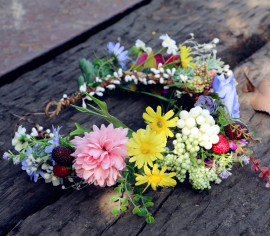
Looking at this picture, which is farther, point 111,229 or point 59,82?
point 59,82

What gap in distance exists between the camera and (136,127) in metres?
1.18

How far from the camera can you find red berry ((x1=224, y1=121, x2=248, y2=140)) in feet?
2.98

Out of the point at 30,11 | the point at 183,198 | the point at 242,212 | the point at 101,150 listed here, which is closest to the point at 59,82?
the point at 101,150

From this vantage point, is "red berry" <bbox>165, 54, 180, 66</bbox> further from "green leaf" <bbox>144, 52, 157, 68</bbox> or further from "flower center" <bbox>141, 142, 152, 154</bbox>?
"flower center" <bbox>141, 142, 152, 154</bbox>

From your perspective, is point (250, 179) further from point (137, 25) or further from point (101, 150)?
point (137, 25)

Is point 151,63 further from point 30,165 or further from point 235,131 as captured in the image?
point 30,165

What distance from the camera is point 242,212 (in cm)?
91

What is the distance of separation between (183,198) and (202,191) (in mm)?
59

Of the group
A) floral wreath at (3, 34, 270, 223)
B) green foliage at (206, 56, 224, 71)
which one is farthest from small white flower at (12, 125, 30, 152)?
green foliage at (206, 56, 224, 71)

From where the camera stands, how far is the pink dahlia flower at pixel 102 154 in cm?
86

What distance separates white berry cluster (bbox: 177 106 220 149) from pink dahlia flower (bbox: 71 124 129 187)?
16 centimetres

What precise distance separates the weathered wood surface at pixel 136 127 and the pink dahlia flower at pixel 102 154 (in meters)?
0.12

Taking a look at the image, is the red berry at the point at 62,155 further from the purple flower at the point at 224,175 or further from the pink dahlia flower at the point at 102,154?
the purple flower at the point at 224,175

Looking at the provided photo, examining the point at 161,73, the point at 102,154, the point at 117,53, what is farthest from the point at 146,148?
the point at 117,53
